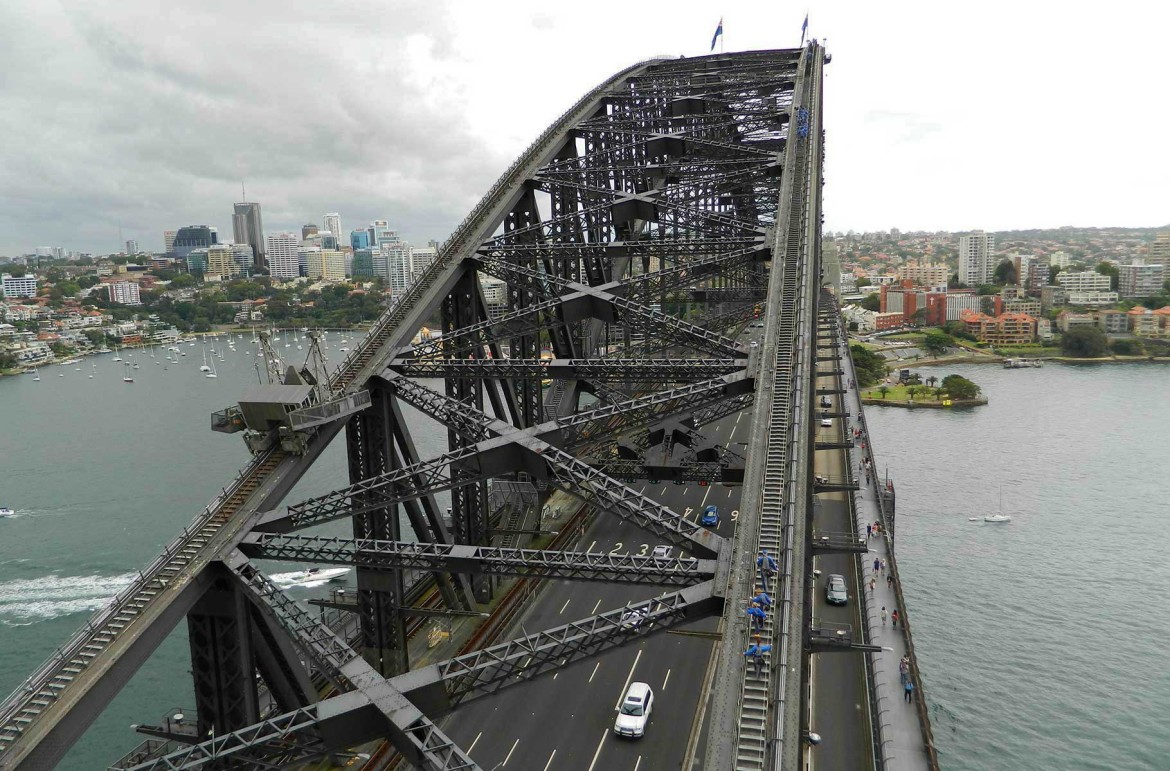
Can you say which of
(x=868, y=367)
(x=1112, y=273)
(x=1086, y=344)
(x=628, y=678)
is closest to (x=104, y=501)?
(x=628, y=678)

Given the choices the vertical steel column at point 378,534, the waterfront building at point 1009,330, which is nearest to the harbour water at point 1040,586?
the vertical steel column at point 378,534

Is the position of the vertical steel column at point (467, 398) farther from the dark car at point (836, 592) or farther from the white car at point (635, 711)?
the dark car at point (836, 592)

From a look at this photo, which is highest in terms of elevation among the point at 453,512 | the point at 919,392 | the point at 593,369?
the point at 593,369

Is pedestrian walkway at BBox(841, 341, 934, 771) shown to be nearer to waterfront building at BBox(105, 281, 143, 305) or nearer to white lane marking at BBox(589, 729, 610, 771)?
white lane marking at BBox(589, 729, 610, 771)

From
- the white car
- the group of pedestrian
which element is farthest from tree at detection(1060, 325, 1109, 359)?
the group of pedestrian

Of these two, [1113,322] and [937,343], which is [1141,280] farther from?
[937,343]

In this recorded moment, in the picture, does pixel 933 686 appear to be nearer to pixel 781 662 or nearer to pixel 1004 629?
pixel 1004 629

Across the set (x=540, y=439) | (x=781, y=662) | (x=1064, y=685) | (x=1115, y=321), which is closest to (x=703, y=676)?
(x=540, y=439)
